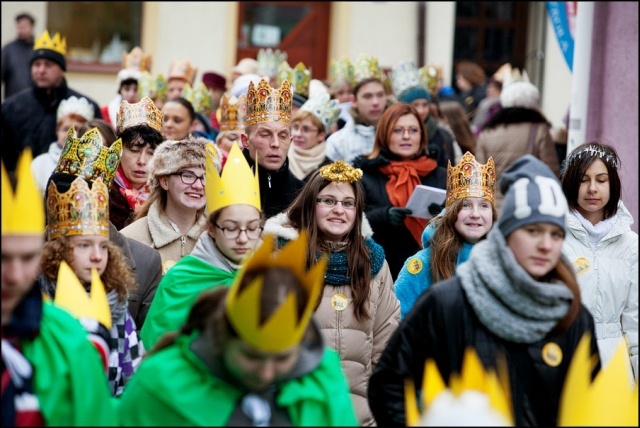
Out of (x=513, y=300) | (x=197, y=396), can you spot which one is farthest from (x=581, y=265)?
(x=197, y=396)

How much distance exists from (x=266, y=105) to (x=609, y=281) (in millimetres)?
2773

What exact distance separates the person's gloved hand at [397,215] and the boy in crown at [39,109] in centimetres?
427

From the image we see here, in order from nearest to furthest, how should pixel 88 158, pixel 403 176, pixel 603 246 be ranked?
1. pixel 603 246
2. pixel 88 158
3. pixel 403 176

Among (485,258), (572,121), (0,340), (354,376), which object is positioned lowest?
(354,376)

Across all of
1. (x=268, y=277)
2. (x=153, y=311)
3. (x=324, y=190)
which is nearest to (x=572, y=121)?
(x=324, y=190)

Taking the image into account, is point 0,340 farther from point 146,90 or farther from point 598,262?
point 146,90

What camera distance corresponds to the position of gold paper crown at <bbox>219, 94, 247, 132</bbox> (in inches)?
399

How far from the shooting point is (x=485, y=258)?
15.8ft

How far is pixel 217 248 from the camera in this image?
5.95 metres

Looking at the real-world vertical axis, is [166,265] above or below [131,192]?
below

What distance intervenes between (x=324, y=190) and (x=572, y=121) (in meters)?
4.81

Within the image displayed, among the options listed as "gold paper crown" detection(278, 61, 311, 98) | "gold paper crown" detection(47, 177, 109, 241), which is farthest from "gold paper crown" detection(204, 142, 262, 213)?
"gold paper crown" detection(278, 61, 311, 98)

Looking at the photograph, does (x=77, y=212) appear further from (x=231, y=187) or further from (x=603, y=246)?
(x=603, y=246)

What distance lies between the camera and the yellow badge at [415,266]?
699 cm
